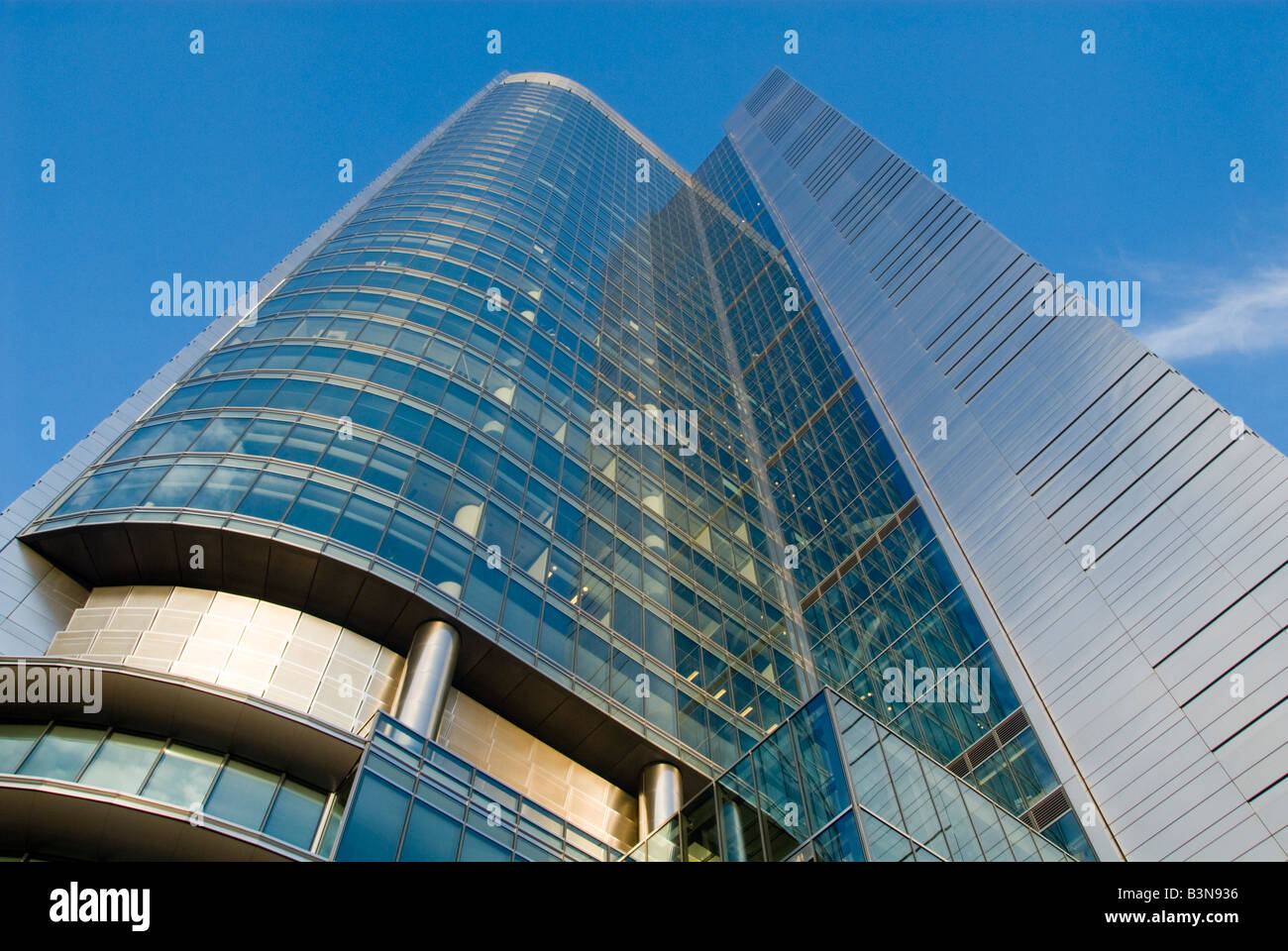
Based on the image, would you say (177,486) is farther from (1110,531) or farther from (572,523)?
(1110,531)

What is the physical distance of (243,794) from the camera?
1546 cm

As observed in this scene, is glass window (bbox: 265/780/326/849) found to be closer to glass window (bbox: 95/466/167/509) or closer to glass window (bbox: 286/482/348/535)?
glass window (bbox: 286/482/348/535)

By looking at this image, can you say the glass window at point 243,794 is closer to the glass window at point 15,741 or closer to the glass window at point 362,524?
the glass window at point 15,741

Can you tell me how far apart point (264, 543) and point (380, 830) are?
760 cm

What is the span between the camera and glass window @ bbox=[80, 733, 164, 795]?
14.5 metres

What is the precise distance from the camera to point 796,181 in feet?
202

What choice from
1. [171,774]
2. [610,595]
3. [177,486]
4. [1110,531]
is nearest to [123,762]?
[171,774]

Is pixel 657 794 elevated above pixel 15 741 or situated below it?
above

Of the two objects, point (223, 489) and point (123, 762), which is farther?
point (223, 489)

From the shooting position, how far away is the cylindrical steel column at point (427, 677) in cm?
1797

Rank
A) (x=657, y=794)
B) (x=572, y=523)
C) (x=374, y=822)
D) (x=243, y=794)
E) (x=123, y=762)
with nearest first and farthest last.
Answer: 1. (x=374, y=822)
2. (x=123, y=762)
3. (x=243, y=794)
4. (x=657, y=794)
5. (x=572, y=523)

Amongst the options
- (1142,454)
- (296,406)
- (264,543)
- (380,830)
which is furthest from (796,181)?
(380,830)

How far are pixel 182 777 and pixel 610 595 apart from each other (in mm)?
11368
